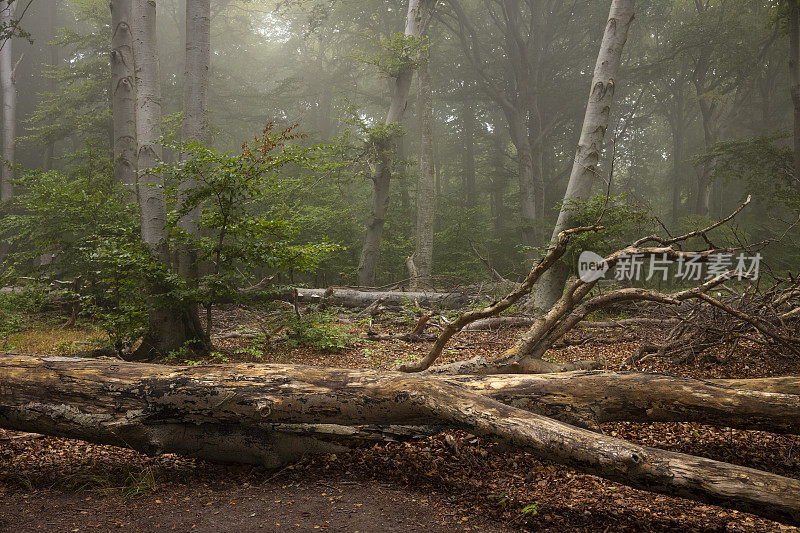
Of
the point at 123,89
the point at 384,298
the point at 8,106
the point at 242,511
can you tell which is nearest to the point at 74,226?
the point at 123,89

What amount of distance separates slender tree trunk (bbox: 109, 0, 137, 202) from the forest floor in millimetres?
6877

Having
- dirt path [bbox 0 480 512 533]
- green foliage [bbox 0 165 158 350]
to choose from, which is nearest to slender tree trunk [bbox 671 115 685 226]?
green foliage [bbox 0 165 158 350]

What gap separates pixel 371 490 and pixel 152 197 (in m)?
5.19

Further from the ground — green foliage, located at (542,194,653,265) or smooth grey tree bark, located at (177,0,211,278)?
smooth grey tree bark, located at (177,0,211,278)

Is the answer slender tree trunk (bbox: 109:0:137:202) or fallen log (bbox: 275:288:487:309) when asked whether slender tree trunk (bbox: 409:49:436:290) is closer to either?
fallen log (bbox: 275:288:487:309)

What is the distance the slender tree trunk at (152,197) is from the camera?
19.1 ft

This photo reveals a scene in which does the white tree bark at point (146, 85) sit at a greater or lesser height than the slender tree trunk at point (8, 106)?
lesser

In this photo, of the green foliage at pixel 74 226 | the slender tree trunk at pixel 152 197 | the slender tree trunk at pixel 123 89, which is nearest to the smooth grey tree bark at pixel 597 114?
the slender tree trunk at pixel 152 197

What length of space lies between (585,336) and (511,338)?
49.2 inches

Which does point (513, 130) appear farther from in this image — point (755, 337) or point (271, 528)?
point (271, 528)

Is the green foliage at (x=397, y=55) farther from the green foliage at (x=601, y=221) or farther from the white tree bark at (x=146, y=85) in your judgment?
the green foliage at (x=601, y=221)

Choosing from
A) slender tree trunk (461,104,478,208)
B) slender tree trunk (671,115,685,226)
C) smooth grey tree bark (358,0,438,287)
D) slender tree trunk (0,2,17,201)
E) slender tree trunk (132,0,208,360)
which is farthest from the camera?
slender tree trunk (461,104,478,208)

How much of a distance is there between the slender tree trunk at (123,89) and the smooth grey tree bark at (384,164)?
229 inches

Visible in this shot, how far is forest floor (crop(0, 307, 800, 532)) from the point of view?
262cm
